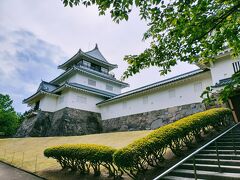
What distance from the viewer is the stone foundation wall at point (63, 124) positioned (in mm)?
23359

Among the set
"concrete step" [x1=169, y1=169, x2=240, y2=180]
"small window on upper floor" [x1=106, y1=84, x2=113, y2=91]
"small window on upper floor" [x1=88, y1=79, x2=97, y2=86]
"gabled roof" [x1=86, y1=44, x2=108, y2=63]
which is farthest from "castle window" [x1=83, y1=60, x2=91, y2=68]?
"concrete step" [x1=169, y1=169, x2=240, y2=180]

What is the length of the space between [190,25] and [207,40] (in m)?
0.94

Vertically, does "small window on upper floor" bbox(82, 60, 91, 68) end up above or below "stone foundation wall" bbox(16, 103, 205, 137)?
above

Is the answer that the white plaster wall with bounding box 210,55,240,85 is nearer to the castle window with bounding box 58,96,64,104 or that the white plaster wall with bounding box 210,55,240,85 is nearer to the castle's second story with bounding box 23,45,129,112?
the castle's second story with bounding box 23,45,129,112

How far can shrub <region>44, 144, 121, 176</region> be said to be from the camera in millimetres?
7270

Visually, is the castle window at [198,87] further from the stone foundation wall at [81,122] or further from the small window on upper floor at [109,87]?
the small window on upper floor at [109,87]

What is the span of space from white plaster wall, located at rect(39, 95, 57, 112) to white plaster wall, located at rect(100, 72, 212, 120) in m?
8.12

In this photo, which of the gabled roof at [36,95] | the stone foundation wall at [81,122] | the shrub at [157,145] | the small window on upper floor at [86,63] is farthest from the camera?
the small window on upper floor at [86,63]

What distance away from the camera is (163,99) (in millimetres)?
19969

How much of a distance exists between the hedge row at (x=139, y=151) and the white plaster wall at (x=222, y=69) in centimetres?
572

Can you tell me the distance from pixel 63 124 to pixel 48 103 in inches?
204

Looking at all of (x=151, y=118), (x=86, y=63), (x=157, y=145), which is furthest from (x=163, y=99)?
(x=86, y=63)

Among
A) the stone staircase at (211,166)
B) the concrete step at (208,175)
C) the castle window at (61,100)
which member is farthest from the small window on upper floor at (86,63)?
the concrete step at (208,175)

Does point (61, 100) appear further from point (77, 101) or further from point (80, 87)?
point (80, 87)
